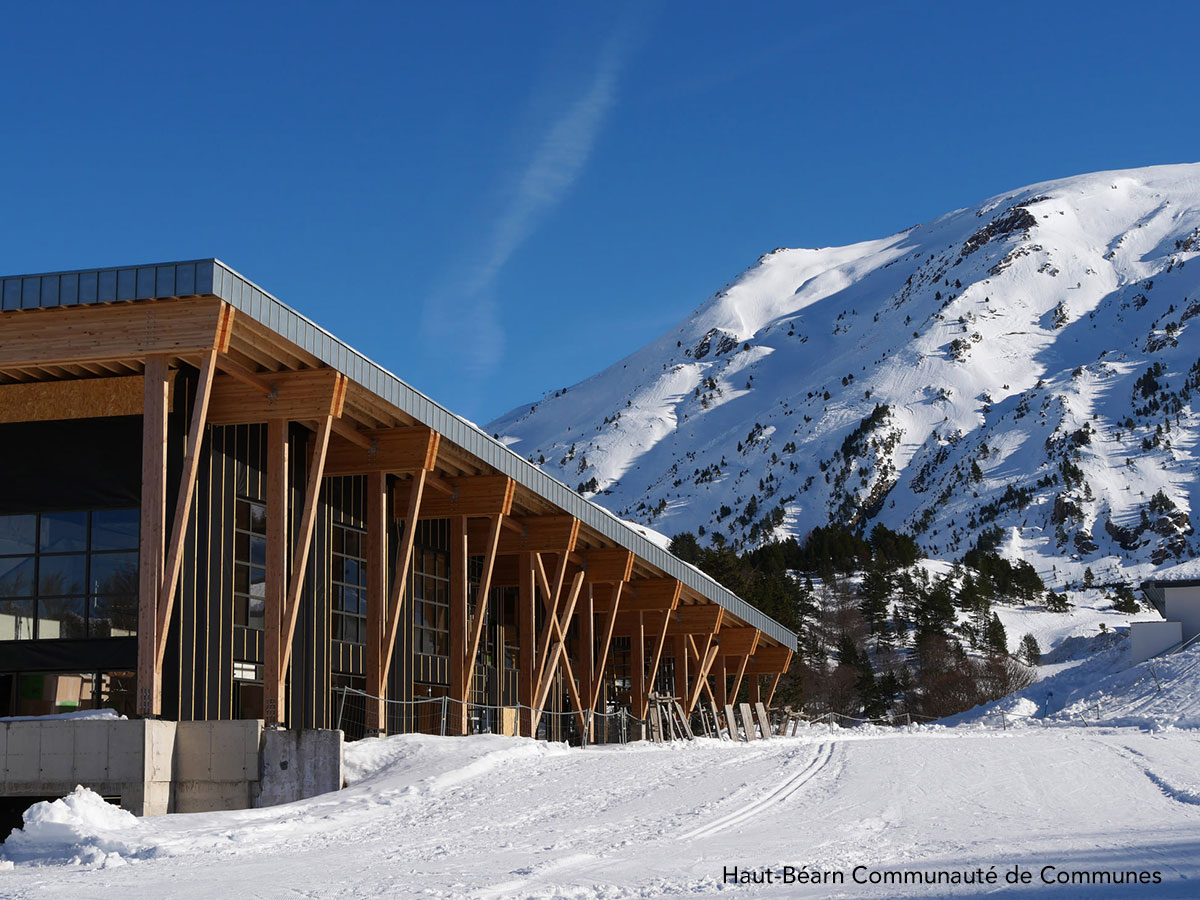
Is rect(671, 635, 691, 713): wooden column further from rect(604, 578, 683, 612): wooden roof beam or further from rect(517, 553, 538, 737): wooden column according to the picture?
rect(517, 553, 538, 737): wooden column

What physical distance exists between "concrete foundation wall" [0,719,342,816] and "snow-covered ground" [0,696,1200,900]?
3.58 ft

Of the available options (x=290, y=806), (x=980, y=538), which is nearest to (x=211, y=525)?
(x=290, y=806)

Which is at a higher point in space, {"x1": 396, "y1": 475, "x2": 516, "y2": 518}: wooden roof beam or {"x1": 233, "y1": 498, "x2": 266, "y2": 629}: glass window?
{"x1": 396, "y1": 475, "x2": 516, "y2": 518}: wooden roof beam

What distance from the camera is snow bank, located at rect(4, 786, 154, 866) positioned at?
15.7m

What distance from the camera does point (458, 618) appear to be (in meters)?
33.6

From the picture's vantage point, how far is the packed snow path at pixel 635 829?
12680 millimetres

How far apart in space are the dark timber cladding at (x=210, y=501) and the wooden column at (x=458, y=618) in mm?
77

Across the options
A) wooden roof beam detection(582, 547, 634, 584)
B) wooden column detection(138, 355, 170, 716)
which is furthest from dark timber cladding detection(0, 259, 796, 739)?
wooden roof beam detection(582, 547, 634, 584)

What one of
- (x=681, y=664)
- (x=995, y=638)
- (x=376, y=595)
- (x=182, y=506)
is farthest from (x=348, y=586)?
(x=995, y=638)

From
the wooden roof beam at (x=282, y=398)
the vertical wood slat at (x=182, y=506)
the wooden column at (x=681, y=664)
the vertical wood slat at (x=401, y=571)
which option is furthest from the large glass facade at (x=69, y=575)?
the wooden column at (x=681, y=664)

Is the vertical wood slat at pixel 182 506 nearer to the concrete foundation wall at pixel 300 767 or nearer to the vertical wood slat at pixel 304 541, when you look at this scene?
the concrete foundation wall at pixel 300 767

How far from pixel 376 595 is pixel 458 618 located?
4317 millimetres

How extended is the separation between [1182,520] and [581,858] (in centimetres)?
18411

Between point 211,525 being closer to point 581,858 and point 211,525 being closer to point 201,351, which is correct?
point 201,351
